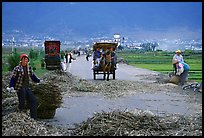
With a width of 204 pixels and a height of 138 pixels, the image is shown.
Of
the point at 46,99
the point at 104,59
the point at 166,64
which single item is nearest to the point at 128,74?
the point at 104,59

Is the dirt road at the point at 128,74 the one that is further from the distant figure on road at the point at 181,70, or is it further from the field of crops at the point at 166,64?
the distant figure on road at the point at 181,70

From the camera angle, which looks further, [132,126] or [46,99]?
[46,99]

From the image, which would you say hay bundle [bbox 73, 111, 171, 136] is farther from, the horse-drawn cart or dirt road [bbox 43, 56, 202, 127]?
the horse-drawn cart

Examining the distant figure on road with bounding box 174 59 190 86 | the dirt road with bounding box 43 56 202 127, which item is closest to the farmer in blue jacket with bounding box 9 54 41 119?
the dirt road with bounding box 43 56 202 127

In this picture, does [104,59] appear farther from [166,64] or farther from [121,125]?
[166,64]

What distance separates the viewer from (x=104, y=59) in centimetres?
2805

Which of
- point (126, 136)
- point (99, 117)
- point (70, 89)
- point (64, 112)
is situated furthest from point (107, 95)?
point (126, 136)

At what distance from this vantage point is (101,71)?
28578 millimetres

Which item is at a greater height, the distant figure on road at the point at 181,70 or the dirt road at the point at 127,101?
the distant figure on road at the point at 181,70

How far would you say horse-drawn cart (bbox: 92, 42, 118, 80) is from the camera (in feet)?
91.2

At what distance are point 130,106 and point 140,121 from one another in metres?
5.06

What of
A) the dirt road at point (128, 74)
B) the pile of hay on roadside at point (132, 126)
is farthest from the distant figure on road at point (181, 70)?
the pile of hay on roadside at point (132, 126)

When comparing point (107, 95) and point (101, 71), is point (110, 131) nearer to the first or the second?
point (107, 95)

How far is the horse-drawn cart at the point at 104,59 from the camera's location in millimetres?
27797
